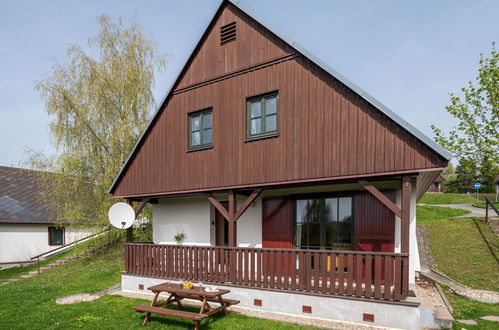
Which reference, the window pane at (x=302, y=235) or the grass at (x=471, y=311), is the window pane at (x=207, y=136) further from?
the grass at (x=471, y=311)

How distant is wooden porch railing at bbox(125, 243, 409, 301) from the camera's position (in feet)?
20.4

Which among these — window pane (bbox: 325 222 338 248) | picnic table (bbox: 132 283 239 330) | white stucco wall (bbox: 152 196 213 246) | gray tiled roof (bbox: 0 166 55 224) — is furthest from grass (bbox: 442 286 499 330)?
gray tiled roof (bbox: 0 166 55 224)

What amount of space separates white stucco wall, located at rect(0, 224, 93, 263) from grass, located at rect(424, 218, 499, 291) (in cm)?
1690

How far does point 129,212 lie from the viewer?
33.2ft

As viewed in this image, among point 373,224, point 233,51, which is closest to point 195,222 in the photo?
point 233,51

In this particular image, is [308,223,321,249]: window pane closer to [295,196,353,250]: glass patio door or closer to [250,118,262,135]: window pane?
[295,196,353,250]: glass patio door

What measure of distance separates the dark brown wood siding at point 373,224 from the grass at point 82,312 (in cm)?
294

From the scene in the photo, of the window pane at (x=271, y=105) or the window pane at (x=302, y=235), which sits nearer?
the window pane at (x=271, y=105)

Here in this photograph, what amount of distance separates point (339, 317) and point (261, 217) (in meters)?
3.88

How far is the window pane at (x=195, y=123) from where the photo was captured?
9617mm

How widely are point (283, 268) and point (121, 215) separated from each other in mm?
5250

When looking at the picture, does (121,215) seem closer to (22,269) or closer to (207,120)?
(207,120)

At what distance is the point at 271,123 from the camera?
325 inches

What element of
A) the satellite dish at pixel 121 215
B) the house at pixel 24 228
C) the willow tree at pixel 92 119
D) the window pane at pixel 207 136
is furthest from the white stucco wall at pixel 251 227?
the house at pixel 24 228
